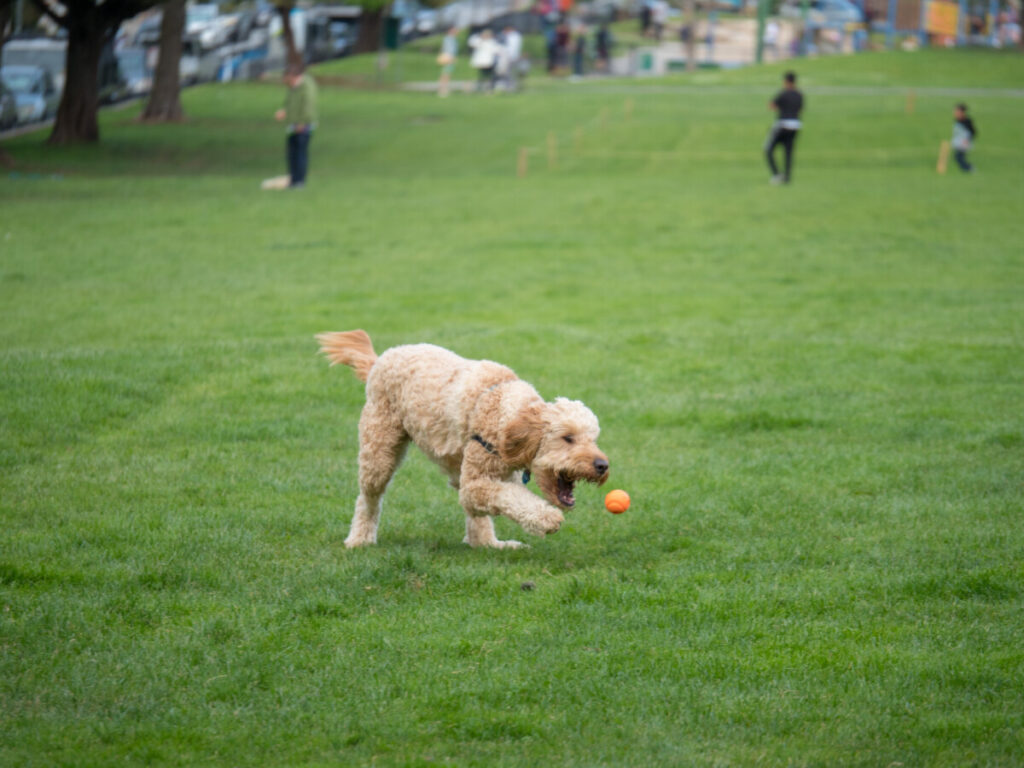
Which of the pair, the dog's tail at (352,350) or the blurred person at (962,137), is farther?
the blurred person at (962,137)

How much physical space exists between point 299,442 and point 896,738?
570 cm

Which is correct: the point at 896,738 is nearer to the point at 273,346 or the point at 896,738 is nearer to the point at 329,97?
the point at 273,346

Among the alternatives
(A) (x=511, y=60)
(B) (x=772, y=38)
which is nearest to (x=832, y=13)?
(B) (x=772, y=38)

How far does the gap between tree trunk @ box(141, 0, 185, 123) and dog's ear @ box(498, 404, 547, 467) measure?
28.9 m

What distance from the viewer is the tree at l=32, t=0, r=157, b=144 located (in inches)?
1097

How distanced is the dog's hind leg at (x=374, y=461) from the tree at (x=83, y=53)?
23.1 metres

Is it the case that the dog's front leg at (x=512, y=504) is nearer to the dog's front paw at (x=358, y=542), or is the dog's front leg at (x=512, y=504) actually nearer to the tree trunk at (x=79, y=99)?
the dog's front paw at (x=358, y=542)

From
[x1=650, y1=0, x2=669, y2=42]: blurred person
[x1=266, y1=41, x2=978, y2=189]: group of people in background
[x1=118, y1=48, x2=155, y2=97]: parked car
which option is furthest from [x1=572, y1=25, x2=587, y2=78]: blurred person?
[x1=266, y1=41, x2=978, y2=189]: group of people in background

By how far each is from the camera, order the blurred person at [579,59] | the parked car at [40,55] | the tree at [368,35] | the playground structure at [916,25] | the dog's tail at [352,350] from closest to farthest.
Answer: the dog's tail at [352,350], the parked car at [40,55], the blurred person at [579,59], the tree at [368,35], the playground structure at [916,25]

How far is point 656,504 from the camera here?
7938 millimetres

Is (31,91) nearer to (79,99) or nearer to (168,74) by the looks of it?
(168,74)

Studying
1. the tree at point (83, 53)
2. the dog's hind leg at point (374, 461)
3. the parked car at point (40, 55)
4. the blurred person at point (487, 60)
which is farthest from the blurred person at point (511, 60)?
the dog's hind leg at point (374, 461)

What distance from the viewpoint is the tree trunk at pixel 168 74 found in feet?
107

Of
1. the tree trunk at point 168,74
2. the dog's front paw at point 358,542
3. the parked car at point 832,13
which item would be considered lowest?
the dog's front paw at point 358,542
